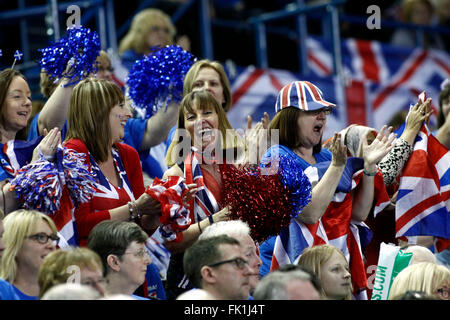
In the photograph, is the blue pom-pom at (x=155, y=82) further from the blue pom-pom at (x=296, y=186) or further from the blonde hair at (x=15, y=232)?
the blonde hair at (x=15, y=232)

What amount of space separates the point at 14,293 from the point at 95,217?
78cm

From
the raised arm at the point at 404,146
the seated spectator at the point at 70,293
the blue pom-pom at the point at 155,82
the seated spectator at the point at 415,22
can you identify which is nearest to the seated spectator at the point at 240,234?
the seated spectator at the point at 70,293

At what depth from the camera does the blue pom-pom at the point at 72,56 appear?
4.88 meters

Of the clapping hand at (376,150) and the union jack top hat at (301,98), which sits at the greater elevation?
the union jack top hat at (301,98)

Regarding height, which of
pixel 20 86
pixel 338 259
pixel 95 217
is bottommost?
pixel 338 259

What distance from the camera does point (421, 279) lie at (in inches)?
169

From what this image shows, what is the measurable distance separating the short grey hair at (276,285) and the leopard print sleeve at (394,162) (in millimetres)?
2020

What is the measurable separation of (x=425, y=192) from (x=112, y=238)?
2.25 metres

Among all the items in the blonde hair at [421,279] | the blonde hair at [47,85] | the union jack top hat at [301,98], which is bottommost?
the blonde hair at [421,279]

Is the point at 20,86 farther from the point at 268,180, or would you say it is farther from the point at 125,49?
the point at 125,49

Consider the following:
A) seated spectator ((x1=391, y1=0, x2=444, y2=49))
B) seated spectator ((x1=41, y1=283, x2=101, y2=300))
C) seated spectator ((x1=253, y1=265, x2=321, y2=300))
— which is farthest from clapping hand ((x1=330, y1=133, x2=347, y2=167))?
seated spectator ((x1=391, y1=0, x2=444, y2=49))

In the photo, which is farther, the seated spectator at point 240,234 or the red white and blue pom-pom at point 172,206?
the red white and blue pom-pom at point 172,206

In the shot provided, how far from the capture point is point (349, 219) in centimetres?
507
